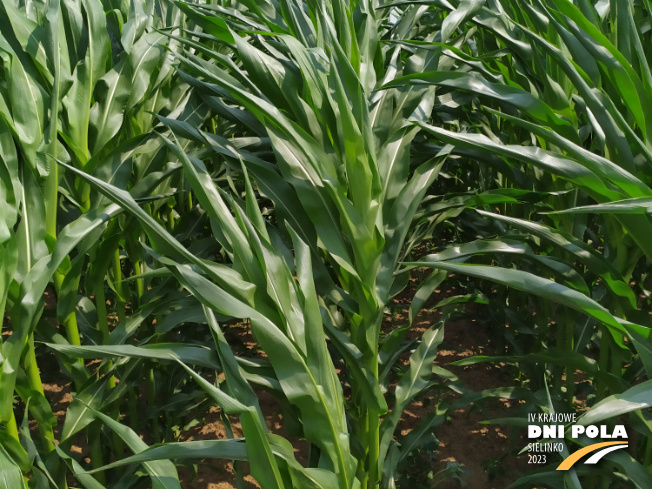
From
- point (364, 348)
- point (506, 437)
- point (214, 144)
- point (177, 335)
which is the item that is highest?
point (214, 144)

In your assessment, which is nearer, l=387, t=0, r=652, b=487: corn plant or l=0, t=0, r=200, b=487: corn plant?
l=387, t=0, r=652, b=487: corn plant

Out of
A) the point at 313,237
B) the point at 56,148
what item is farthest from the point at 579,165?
the point at 56,148

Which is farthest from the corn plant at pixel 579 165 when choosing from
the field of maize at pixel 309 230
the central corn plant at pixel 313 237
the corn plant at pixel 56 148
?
the corn plant at pixel 56 148

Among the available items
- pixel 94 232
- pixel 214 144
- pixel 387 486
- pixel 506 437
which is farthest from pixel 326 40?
pixel 506 437

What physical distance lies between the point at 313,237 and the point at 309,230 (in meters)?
0.02

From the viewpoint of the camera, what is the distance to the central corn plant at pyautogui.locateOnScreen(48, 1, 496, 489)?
107 centimetres

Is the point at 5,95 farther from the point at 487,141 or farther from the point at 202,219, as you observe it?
the point at 487,141

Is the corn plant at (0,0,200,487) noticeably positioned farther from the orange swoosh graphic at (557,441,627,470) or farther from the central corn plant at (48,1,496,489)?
the orange swoosh graphic at (557,441,627,470)

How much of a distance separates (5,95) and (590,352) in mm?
2397

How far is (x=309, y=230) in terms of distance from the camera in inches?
58.9

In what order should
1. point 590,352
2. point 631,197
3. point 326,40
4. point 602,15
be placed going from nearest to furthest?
point 631,197
point 326,40
point 602,15
point 590,352

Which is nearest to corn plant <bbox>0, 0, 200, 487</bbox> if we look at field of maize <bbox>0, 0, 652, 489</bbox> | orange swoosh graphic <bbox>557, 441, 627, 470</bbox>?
field of maize <bbox>0, 0, 652, 489</bbox>

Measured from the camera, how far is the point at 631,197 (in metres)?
1.15

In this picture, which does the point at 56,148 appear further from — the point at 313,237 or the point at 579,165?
the point at 579,165
